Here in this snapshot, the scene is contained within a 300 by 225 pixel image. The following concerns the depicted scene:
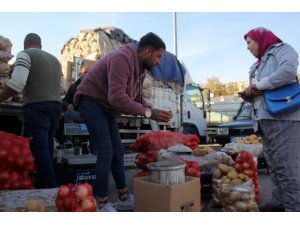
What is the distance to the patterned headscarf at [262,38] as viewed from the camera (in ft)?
10.6

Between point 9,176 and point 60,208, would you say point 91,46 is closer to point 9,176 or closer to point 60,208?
point 9,176

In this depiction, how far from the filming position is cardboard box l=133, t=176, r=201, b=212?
2412 millimetres

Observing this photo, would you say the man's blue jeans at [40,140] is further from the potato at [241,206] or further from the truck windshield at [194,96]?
the truck windshield at [194,96]

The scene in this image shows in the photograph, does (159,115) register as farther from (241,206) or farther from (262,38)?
(262,38)

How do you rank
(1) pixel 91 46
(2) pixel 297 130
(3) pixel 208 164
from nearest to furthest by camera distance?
(2) pixel 297 130, (3) pixel 208 164, (1) pixel 91 46

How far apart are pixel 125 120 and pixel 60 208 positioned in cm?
616

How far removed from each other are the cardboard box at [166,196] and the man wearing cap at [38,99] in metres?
1.41

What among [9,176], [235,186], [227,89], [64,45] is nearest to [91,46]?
[64,45]

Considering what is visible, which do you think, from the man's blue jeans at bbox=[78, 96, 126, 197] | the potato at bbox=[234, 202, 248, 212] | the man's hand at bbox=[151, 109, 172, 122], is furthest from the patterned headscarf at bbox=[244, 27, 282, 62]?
the man's blue jeans at bbox=[78, 96, 126, 197]

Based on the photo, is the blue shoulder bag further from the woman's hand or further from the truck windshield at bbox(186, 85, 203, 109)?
the truck windshield at bbox(186, 85, 203, 109)

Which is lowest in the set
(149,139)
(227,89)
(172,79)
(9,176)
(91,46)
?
(9,176)

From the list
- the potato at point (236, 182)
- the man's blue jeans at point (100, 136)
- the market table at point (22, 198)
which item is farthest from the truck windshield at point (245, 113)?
the market table at point (22, 198)

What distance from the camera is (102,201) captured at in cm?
312

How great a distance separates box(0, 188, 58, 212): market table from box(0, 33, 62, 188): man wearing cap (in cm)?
61
